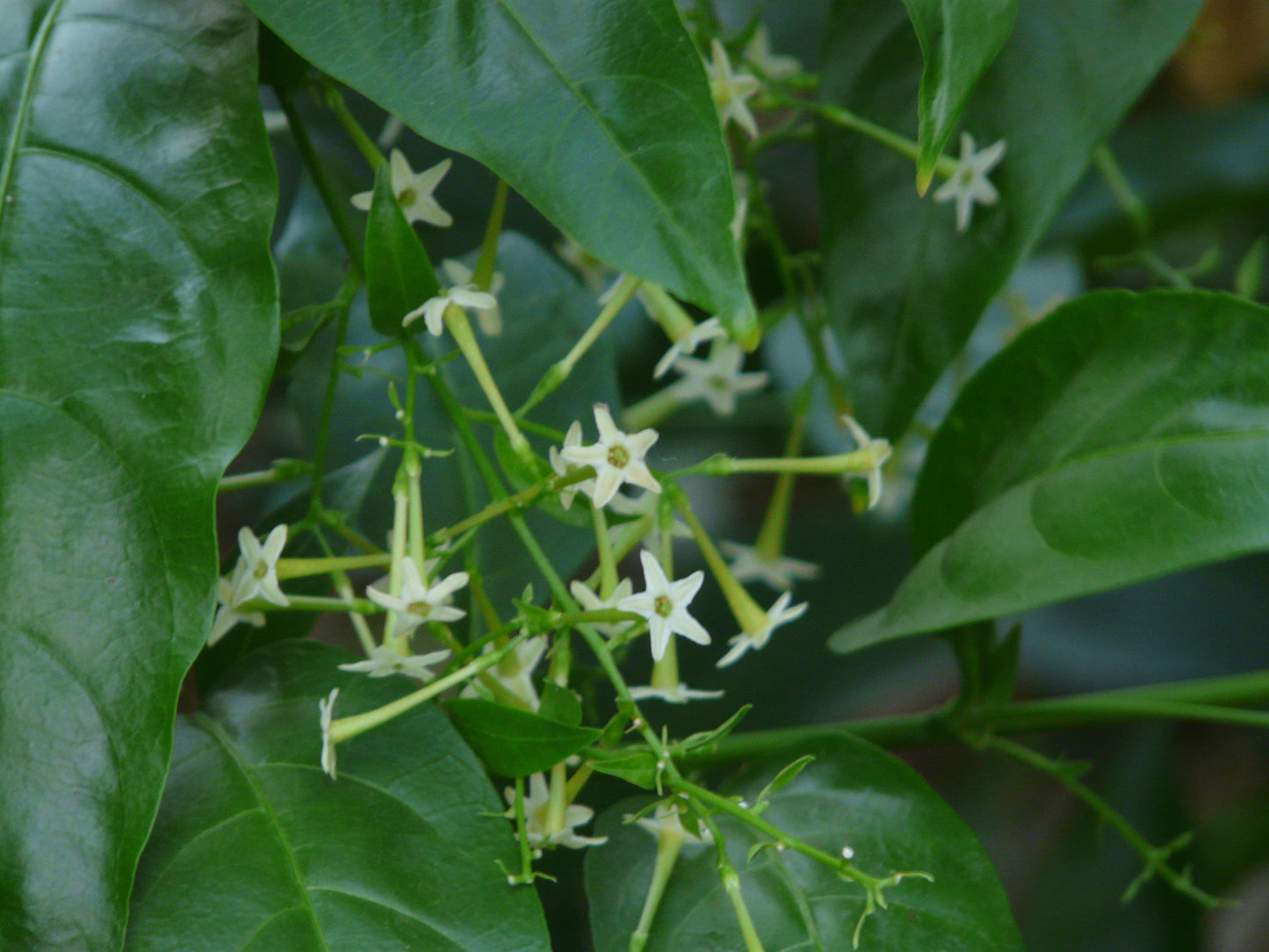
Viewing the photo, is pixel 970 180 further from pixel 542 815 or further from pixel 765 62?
pixel 542 815

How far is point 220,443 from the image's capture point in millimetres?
330

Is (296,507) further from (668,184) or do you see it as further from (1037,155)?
(1037,155)

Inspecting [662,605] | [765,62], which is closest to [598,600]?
[662,605]

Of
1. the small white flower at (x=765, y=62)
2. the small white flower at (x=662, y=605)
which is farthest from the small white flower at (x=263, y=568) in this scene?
the small white flower at (x=765, y=62)

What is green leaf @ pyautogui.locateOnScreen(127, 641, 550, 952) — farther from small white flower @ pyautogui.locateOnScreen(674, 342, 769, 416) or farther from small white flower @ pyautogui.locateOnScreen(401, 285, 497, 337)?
small white flower @ pyautogui.locateOnScreen(674, 342, 769, 416)

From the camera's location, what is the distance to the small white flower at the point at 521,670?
0.38 meters

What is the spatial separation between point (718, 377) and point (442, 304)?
0.21 meters

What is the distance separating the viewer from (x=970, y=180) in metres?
0.50

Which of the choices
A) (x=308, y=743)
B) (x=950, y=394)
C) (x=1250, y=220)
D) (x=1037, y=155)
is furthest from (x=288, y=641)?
(x=1250, y=220)

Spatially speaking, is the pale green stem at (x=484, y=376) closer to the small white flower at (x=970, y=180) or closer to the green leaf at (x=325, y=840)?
the green leaf at (x=325, y=840)

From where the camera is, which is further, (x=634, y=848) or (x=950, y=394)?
(x=950, y=394)

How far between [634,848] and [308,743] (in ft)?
0.44

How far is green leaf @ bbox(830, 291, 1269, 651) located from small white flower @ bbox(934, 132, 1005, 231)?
78 mm

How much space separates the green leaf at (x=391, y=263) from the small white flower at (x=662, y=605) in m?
0.11
